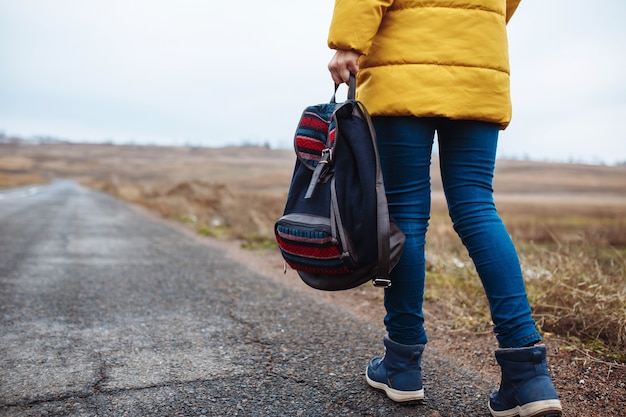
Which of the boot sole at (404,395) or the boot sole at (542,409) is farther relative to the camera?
the boot sole at (404,395)

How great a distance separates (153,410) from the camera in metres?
Answer: 1.67

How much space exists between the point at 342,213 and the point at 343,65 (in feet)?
1.66

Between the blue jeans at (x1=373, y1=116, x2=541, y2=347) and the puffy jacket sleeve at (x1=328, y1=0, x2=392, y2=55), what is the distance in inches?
11.0

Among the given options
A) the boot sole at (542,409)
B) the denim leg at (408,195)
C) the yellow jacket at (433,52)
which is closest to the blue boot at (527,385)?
the boot sole at (542,409)

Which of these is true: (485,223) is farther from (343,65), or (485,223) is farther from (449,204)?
(343,65)

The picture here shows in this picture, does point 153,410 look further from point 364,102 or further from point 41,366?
point 364,102

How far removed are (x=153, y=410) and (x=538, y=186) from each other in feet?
121

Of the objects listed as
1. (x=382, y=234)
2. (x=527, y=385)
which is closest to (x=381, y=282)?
(x=382, y=234)

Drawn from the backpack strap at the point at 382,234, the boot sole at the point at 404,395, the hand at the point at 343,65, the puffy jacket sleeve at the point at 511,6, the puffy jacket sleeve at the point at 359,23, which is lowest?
the boot sole at the point at 404,395

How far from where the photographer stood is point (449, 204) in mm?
1745

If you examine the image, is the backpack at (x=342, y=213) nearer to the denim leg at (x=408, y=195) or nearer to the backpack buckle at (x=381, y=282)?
the backpack buckle at (x=381, y=282)

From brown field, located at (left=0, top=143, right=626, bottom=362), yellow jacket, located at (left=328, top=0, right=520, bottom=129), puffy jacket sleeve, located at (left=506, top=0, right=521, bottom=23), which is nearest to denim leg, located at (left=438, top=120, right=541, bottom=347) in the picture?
yellow jacket, located at (left=328, top=0, right=520, bottom=129)

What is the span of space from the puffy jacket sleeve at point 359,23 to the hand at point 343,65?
0.03 metres

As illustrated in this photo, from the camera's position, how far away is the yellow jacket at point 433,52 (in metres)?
1.56
